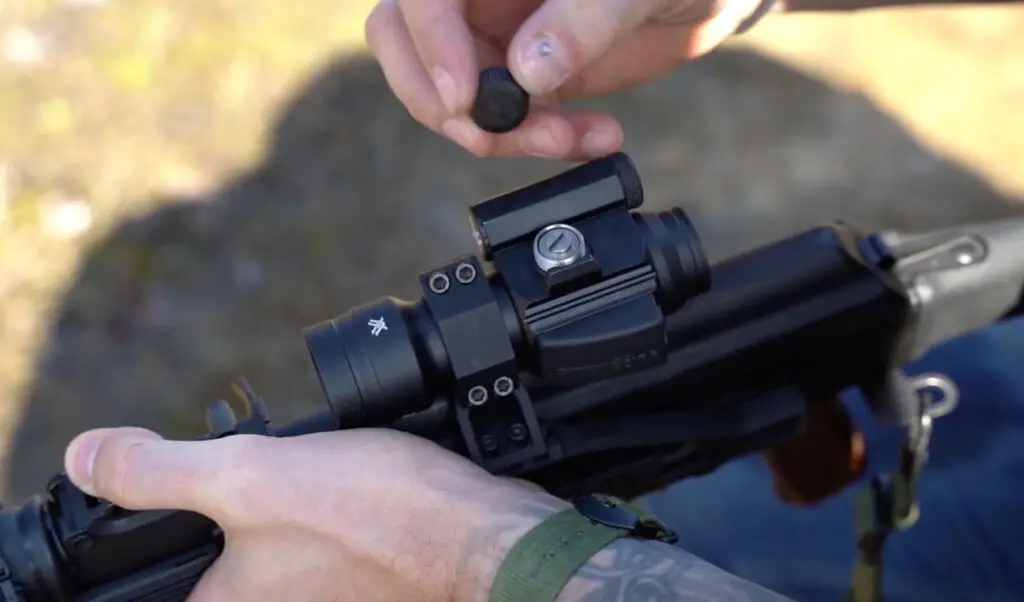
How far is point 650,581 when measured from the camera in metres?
1.03

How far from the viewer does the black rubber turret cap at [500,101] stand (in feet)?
4.10

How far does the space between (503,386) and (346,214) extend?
6.42ft

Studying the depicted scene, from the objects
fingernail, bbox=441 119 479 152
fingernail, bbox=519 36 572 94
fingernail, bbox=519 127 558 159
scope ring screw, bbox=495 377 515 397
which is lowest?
scope ring screw, bbox=495 377 515 397

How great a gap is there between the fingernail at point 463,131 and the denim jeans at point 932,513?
69cm

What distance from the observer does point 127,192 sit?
3025 millimetres

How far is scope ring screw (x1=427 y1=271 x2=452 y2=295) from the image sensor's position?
1161mm

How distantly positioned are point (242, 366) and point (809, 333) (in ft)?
5.96

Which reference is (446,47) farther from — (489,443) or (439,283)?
(489,443)

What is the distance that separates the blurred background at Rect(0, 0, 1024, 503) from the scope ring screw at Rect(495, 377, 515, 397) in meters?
1.65

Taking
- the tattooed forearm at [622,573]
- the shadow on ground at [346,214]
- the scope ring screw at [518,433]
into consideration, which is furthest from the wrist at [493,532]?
the shadow on ground at [346,214]

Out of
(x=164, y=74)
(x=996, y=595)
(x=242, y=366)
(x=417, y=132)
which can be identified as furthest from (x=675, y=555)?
(x=164, y=74)

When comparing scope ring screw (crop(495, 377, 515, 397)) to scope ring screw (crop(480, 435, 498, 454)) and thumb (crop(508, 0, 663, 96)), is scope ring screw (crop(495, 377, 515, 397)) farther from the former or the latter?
thumb (crop(508, 0, 663, 96))

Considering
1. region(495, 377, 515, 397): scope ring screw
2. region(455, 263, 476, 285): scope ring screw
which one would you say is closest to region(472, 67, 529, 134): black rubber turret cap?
region(455, 263, 476, 285): scope ring screw

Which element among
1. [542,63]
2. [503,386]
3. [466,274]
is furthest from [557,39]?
[503,386]
